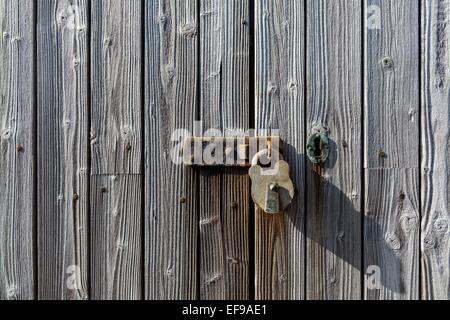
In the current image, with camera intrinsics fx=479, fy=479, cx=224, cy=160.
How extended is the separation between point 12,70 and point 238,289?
0.94 metres

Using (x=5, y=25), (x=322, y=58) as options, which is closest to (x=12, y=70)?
(x=5, y=25)

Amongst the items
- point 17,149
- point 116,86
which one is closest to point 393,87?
point 116,86


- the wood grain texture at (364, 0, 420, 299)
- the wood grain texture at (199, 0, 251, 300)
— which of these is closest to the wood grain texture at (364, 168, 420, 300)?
the wood grain texture at (364, 0, 420, 299)

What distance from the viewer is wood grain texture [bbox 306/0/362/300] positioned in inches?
53.4

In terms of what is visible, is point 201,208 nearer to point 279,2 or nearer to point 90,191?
point 90,191

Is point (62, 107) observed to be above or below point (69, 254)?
above

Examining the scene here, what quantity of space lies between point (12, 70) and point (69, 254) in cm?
58

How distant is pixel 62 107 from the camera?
4.70ft

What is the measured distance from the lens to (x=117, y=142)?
55.7 inches

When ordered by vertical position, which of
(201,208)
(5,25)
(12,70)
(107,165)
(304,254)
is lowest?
(304,254)

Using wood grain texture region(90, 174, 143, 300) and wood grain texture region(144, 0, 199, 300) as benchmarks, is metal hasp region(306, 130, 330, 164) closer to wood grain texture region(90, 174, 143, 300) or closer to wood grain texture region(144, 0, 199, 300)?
wood grain texture region(144, 0, 199, 300)

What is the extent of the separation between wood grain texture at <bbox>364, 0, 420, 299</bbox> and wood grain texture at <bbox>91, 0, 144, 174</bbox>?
0.67m

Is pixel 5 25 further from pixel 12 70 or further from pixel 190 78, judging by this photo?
pixel 190 78

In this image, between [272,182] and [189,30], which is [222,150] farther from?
[189,30]
